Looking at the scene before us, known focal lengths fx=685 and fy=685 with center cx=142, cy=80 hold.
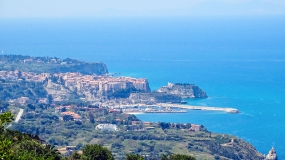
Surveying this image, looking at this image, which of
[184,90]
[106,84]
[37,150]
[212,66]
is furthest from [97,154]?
[212,66]

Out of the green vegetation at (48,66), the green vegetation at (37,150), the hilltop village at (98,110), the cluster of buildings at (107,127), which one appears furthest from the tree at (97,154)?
the green vegetation at (48,66)

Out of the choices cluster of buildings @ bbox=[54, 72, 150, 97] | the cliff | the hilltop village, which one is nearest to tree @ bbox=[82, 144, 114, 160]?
the hilltop village

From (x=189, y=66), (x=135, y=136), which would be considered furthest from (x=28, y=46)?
(x=135, y=136)

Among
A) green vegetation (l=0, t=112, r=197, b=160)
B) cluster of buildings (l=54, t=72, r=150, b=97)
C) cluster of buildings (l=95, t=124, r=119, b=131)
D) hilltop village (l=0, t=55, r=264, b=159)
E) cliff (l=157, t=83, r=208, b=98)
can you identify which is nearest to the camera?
green vegetation (l=0, t=112, r=197, b=160)

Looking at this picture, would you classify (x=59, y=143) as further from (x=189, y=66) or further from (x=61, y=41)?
(x=61, y=41)

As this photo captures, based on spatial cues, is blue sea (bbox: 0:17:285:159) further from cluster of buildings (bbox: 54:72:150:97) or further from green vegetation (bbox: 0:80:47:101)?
green vegetation (bbox: 0:80:47:101)

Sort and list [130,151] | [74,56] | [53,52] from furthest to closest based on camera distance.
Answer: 1. [53,52]
2. [74,56]
3. [130,151]
